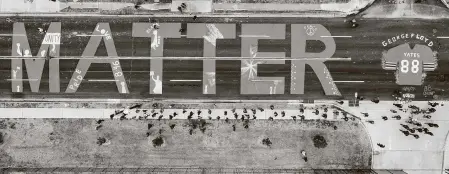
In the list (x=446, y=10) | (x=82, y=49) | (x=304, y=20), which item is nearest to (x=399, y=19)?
(x=446, y=10)

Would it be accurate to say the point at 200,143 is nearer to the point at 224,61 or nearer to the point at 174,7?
A: the point at 224,61

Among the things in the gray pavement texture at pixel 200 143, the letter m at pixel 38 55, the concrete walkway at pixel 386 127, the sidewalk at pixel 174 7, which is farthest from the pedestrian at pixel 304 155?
the letter m at pixel 38 55

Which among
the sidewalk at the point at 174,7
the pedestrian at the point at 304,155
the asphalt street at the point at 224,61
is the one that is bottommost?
the pedestrian at the point at 304,155

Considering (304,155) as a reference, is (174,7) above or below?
above

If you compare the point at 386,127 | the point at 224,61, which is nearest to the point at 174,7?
the point at 224,61

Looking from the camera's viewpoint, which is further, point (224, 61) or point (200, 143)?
point (200, 143)

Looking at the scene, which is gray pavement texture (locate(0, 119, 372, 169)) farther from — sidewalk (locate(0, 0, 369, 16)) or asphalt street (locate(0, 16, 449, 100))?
sidewalk (locate(0, 0, 369, 16))

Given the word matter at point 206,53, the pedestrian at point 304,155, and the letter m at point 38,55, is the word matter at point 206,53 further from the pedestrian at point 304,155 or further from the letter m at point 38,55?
the pedestrian at point 304,155

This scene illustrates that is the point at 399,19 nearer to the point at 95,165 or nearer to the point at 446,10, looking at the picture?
the point at 446,10

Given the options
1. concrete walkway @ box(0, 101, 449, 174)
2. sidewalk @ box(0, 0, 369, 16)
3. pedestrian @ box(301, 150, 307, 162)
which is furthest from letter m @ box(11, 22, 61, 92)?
pedestrian @ box(301, 150, 307, 162)
